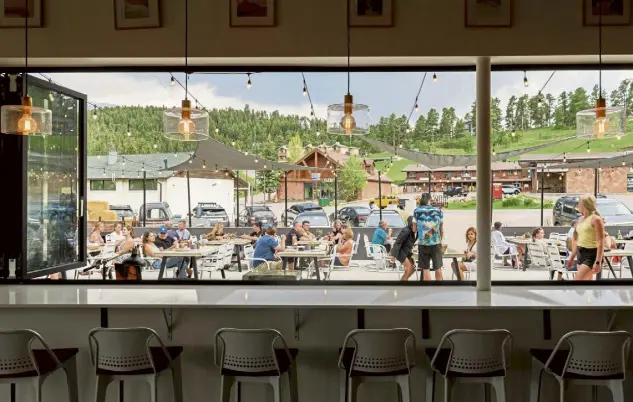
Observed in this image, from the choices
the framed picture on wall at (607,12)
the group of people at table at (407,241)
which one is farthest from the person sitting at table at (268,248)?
the framed picture on wall at (607,12)

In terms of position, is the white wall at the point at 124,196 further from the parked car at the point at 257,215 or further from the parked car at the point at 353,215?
the parked car at the point at 353,215

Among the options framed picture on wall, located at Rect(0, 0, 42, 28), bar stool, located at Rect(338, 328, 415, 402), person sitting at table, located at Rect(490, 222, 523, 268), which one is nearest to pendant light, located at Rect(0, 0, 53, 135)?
framed picture on wall, located at Rect(0, 0, 42, 28)

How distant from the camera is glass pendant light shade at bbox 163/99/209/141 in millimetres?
3002

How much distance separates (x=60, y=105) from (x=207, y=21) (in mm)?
1466

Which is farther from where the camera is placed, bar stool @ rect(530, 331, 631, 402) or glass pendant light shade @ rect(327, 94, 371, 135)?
glass pendant light shade @ rect(327, 94, 371, 135)

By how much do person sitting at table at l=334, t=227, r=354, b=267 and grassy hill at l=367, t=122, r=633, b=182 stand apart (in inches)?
23.8

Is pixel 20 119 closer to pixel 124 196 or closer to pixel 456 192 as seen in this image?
pixel 124 196

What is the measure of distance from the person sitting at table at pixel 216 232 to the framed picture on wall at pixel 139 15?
164 centimetres

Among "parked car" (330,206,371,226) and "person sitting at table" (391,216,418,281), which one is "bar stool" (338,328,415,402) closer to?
"person sitting at table" (391,216,418,281)

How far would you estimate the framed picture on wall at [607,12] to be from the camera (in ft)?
11.6

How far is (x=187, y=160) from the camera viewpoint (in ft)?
14.0

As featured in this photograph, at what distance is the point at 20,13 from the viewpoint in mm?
3627

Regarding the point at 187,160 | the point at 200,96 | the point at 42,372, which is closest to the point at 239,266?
the point at 187,160

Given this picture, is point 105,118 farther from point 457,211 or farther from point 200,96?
point 457,211
